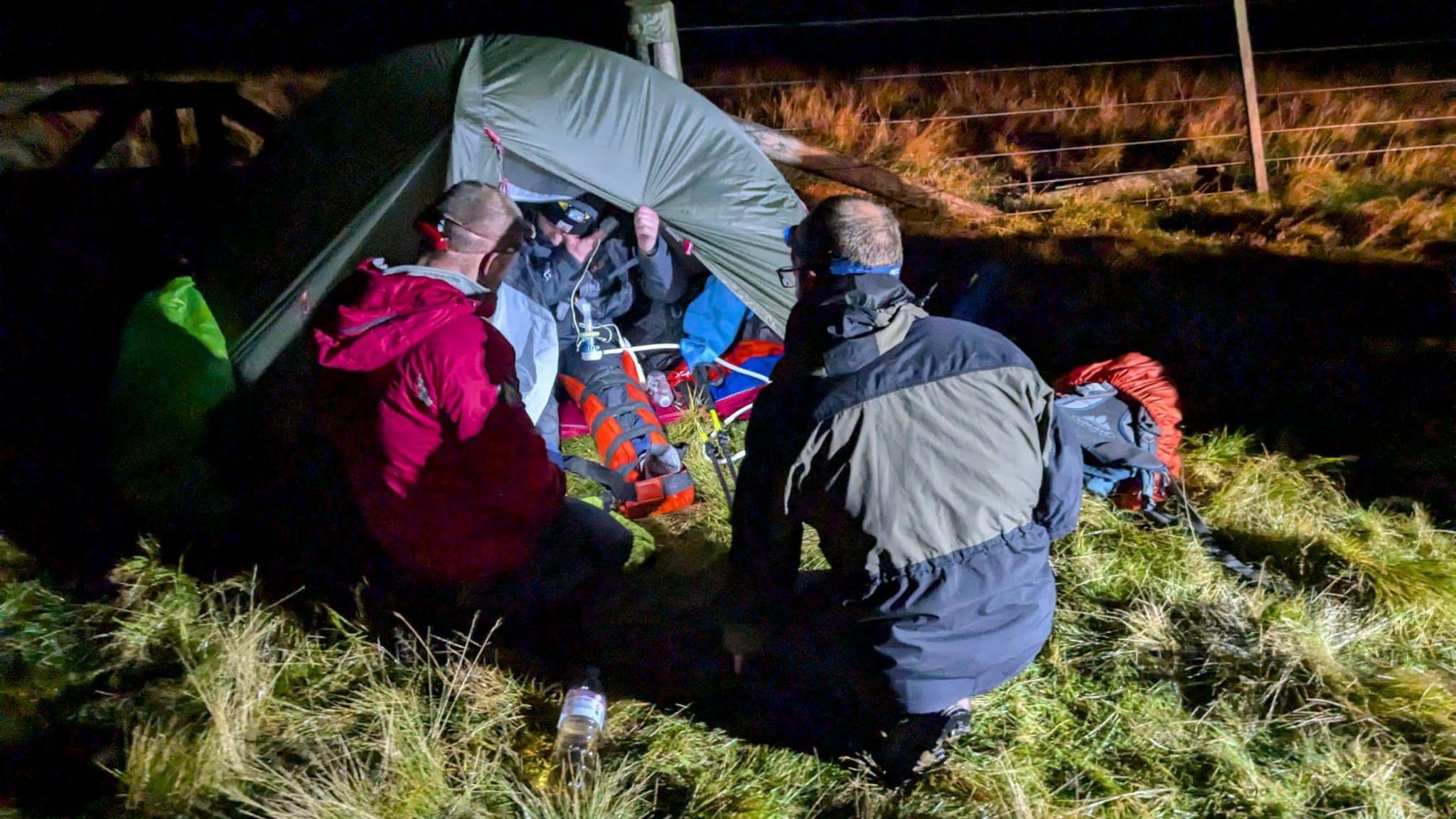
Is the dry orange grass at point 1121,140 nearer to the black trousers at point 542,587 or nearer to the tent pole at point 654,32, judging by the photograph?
the tent pole at point 654,32

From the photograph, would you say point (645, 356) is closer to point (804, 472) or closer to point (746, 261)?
point (746, 261)

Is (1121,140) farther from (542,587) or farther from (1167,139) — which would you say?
(542,587)

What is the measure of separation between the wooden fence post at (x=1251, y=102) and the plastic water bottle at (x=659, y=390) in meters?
4.63

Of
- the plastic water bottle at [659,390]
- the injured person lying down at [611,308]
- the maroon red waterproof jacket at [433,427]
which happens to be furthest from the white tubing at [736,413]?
the maroon red waterproof jacket at [433,427]

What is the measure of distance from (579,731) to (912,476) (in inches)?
48.9

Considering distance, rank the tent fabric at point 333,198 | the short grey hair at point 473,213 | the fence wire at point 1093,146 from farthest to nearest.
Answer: the fence wire at point 1093,146, the tent fabric at point 333,198, the short grey hair at point 473,213

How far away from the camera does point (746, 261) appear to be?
4.60 m

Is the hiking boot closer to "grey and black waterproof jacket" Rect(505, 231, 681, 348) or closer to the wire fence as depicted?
"grey and black waterproof jacket" Rect(505, 231, 681, 348)

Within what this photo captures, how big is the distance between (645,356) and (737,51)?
22.7ft

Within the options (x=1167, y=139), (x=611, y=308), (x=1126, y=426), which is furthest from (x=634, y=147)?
(x=1167, y=139)

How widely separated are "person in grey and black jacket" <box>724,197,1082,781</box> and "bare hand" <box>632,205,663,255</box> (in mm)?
2058

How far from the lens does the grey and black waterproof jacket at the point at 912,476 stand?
2244 mm

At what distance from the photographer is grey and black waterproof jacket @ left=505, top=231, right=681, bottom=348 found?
4.76 m

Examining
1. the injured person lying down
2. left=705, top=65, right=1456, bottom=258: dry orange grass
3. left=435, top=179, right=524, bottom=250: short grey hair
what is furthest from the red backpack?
left=705, top=65, right=1456, bottom=258: dry orange grass
